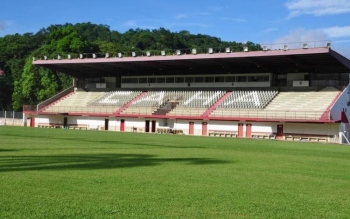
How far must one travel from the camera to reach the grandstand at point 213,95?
4816 cm

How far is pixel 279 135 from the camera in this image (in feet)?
160

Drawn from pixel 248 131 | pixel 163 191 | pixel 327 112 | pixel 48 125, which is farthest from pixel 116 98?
pixel 163 191

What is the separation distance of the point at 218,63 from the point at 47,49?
160ft

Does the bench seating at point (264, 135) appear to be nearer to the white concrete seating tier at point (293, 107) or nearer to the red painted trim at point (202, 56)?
the white concrete seating tier at point (293, 107)

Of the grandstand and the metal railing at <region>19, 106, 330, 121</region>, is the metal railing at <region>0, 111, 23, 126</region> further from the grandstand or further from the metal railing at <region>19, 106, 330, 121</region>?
the metal railing at <region>19, 106, 330, 121</region>

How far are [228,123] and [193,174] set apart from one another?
129 feet

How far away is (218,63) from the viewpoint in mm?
55219

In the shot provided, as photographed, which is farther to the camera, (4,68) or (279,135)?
(4,68)

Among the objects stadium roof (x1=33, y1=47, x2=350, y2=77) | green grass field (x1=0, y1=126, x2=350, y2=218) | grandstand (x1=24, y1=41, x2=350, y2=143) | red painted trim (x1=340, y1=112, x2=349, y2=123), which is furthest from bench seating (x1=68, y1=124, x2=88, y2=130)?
green grass field (x1=0, y1=126, x2=350, y2=218)

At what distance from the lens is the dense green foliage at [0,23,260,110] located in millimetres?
80438

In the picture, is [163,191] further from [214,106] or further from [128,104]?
[128,104]

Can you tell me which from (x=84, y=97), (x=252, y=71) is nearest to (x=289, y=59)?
(x=252, y=71)

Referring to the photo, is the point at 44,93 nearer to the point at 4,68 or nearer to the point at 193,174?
the point at 4,68

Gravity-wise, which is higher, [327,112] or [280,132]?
[327,112]
